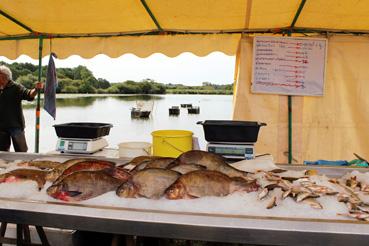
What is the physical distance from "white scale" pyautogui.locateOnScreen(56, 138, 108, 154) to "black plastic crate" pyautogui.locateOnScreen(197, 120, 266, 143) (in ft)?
3.77

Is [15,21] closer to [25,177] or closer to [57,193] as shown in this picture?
[25,177]

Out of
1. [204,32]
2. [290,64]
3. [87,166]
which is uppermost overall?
[204,32]

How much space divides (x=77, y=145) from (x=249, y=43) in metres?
3.03

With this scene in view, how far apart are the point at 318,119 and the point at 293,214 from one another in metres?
Result: 3.88

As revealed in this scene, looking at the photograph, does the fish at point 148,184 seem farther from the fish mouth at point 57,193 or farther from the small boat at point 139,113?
the small boat at point 139,113

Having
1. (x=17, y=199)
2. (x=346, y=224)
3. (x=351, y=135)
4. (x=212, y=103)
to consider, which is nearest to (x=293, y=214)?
(x=346, y=224)

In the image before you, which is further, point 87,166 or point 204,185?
point 87,166

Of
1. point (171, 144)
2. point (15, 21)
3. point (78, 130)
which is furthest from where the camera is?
point (15, 21)

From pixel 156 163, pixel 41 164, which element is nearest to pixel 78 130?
pixel 41 164

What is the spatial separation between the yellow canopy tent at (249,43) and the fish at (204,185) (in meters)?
3.07

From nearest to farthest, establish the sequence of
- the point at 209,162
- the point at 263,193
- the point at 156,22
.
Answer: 1. the point at 263,193
2. the point at 209,162
3. the point at 156,22

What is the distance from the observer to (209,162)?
6.06 feet

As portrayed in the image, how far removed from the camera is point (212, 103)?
123812mm

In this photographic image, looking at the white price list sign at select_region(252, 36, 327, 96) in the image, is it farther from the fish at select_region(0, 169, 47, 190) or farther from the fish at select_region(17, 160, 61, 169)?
the fish at select_region(0, 169, 47, 190)
